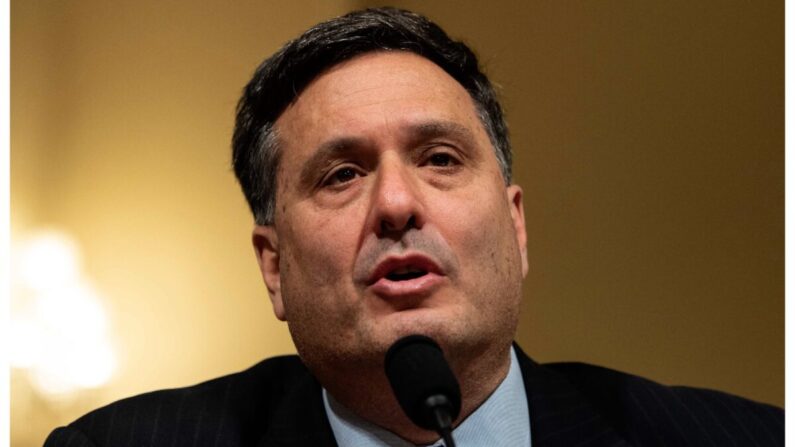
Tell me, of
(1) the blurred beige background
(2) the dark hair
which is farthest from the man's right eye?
(1) the blurred beige background

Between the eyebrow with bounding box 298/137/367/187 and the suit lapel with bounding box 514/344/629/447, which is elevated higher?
the eyebrow with bounding box 298/137/367/187

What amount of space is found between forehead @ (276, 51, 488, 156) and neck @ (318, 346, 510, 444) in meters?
0.31

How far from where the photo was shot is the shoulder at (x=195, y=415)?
4.29 ft

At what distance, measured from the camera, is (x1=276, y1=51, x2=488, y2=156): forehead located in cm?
119

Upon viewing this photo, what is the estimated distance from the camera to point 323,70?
1297mm

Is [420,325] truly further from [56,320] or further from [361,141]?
[56,320]

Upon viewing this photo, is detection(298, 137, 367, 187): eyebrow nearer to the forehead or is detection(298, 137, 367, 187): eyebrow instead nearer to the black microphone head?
the forehead

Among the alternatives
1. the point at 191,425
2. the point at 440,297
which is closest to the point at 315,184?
the point at 440,297

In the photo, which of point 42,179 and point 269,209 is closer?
point 269,209

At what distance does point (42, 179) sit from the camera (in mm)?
1694

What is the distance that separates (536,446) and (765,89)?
92cm

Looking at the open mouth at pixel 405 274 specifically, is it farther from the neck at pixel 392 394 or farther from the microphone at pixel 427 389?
the microphone at pixel 427 389

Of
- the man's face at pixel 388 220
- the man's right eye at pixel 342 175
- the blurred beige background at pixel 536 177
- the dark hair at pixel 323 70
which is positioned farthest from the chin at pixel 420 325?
the blurred beige background at pixel 536 177

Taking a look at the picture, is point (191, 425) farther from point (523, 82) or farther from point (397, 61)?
point (523, 82)
